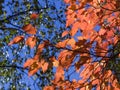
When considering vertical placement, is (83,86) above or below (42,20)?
below

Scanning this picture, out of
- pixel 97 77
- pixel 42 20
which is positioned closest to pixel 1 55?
pixel 42 20

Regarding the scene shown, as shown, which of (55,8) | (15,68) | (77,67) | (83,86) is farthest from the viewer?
(55,8)

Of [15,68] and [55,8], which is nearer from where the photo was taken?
[15,68]

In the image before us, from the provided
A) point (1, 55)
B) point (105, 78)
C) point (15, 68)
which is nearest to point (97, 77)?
point (105, 78)

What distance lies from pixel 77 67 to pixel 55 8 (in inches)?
163

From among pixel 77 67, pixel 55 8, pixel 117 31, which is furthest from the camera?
pixel 55 8

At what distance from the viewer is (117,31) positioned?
5.09 m

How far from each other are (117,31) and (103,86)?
1144 mm

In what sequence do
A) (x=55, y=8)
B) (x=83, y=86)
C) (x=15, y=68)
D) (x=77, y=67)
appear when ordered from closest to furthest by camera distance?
(x=77, y=67) → (x=83, y=86) → (x=15, y=68) → (x=55, y=8)

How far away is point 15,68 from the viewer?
290 inches

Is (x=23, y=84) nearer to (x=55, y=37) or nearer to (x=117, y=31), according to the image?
(x=55, y=37)

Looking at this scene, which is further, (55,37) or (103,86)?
(55,37)

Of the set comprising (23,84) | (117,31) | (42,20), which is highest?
(42,20)

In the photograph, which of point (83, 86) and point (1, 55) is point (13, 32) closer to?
point (1, 55)
